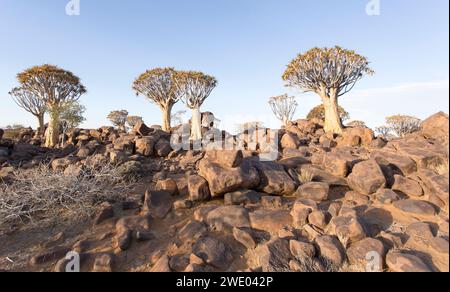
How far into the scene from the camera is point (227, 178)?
5.62 m

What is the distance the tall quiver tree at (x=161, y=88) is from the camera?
17938mm

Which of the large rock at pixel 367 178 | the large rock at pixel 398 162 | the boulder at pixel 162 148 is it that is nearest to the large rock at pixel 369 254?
the large rock at pixel 367 178

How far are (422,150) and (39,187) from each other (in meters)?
9.60

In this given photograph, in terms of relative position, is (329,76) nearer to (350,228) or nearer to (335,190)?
(335,190)

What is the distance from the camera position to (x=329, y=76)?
48.9 ft

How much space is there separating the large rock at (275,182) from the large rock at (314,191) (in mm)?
232

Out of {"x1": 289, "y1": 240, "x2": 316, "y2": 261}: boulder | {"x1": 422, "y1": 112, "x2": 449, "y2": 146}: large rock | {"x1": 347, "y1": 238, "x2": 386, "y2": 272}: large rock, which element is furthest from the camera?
{"x1": 422, "y1": 112, "x2": 449, "y2": 146}: large rock

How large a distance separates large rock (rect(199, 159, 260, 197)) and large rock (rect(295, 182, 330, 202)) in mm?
1023

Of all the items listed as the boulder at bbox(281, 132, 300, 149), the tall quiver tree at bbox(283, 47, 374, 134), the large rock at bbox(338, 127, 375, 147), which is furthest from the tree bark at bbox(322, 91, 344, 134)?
the boulder at bbox(281, 132, 300, 149)

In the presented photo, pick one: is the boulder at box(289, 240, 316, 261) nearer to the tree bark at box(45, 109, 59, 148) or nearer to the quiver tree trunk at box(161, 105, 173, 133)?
the quiver tree trunk at box(161, 105, 173, 133)

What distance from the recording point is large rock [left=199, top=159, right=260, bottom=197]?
220 inches
